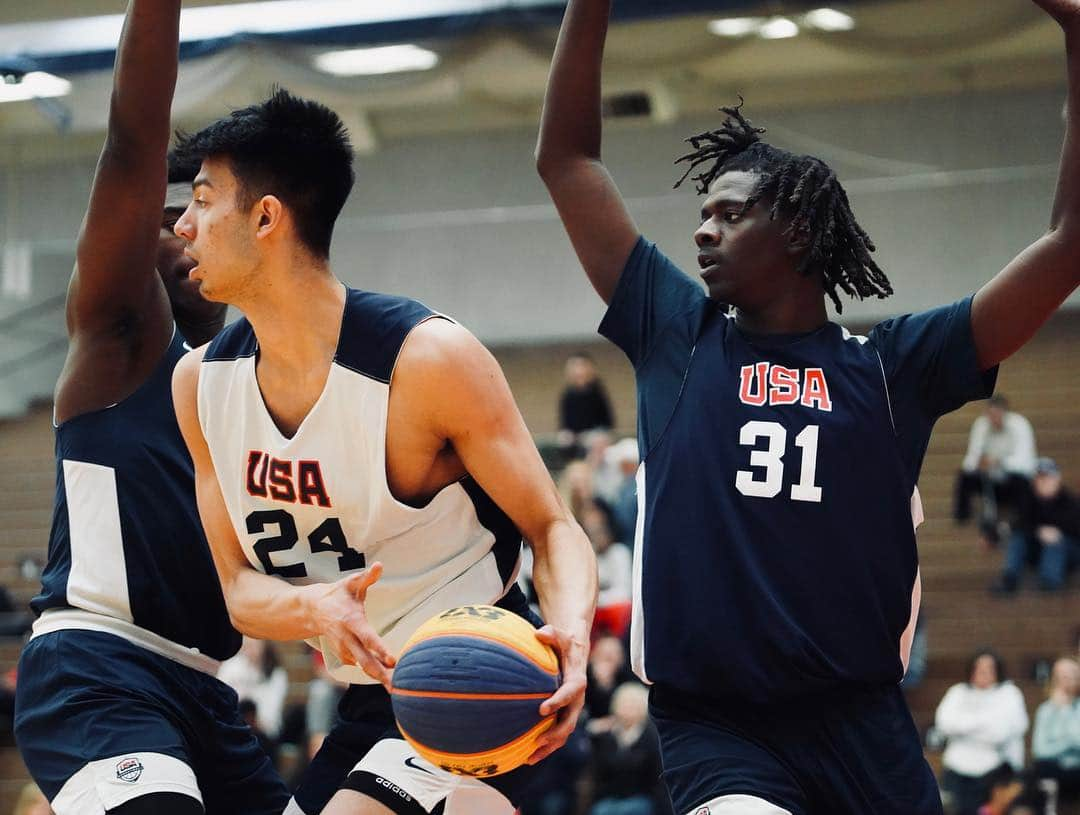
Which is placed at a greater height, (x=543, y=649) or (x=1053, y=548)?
(x=543, y=649)

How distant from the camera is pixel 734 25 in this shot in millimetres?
17531

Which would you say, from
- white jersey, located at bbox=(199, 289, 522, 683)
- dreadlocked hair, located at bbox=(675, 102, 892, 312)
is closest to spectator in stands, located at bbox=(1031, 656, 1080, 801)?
dreadlocked hair, located at bbox=(675, 102, 892, 312)

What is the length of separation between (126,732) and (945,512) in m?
14.7

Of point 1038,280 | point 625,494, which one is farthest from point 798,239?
point 625,494

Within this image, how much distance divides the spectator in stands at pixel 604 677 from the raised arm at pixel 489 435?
24.8 feet

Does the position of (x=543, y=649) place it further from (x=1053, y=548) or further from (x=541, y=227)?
(x=541, y=227)

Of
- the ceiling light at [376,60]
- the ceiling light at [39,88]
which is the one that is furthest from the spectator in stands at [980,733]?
the ceiling light at [39,88]

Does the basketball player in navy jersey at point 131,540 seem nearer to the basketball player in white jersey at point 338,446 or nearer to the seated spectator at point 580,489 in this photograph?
the basketball player in white jersey at point 338,446

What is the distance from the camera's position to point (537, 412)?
64.8 ft

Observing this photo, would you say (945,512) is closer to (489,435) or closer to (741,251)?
(741,251)

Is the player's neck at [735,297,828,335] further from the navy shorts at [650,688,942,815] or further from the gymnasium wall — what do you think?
the gymnasium wall

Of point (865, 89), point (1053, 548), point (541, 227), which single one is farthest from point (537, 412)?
point (1053, 548)

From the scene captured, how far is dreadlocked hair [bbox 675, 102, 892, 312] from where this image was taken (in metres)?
4.32

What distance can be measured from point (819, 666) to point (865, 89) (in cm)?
1693
